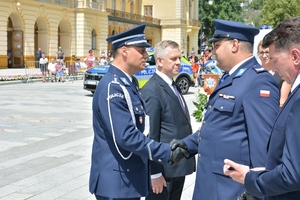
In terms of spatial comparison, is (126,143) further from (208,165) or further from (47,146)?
(47,146)

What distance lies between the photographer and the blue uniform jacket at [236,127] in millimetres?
3107

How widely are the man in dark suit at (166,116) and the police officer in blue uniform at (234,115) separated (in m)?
0.90

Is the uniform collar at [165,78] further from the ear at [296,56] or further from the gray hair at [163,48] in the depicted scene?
the ear at [296,56]

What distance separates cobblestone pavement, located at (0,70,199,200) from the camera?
6.19 m

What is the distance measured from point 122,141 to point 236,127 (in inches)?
30.3

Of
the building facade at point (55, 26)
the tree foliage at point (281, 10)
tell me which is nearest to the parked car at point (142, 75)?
the building facade at point (55, 26)

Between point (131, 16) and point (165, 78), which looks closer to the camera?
point (165, 78)

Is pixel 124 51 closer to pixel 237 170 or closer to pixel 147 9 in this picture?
pixel 237 170

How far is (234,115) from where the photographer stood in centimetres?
322

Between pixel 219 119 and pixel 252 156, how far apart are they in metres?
0.34

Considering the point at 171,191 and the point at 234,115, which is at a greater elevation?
the point at 234,115

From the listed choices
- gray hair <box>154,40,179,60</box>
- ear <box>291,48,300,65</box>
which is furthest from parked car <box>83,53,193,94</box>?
ear <box>291,48,300,65</box>

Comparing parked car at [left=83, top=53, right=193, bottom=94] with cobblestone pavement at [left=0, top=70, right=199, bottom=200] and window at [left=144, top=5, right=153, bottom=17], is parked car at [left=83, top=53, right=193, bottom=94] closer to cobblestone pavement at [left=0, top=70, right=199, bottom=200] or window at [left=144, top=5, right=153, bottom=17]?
cobblestone pavement at [left=0, top=70, right=199, bottom=200]

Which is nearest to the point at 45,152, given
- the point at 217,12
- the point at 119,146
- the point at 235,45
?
the point at 119,146
